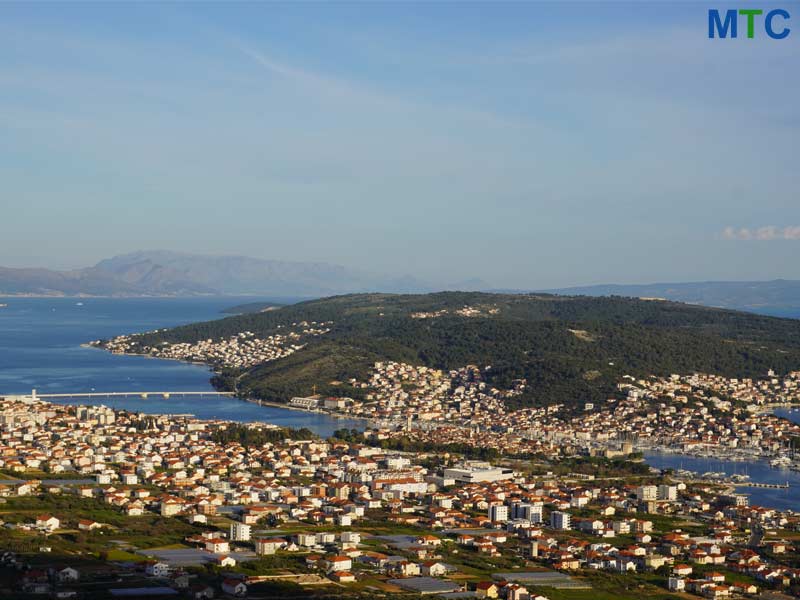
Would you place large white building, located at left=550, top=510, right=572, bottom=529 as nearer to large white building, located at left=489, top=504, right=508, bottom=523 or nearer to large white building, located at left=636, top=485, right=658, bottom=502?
large white building, located at left=489, top=504, right=508, bottom=523

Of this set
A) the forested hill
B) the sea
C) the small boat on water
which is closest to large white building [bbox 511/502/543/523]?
the sea

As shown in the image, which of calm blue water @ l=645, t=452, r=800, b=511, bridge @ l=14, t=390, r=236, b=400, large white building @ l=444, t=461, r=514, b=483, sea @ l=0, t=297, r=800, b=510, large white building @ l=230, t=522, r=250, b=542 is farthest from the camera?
bridge @ l=14, t=390, r=236, b=400

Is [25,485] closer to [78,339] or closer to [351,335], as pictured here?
[351,335]

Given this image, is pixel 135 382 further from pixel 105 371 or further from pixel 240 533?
pixel 240 533

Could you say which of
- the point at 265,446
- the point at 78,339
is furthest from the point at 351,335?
the point at 265,446

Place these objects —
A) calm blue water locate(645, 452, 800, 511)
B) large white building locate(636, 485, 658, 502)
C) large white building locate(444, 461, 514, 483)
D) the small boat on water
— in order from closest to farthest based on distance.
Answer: large white building locate(636, 485, 658, 502) → calm blue water locate(645, 452, 800, 511) → large white building locate(444, 461, 514, 483) → the small boat on water
